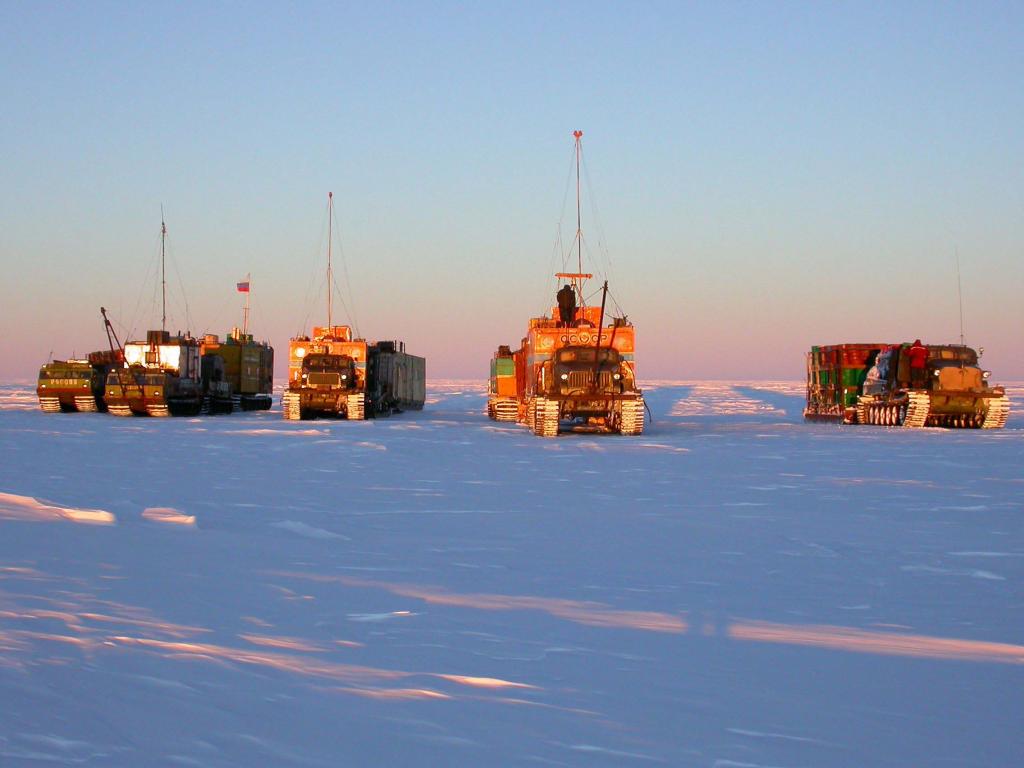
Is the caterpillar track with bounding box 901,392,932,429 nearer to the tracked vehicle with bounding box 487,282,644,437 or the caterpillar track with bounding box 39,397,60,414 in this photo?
the tracked vehicle with bounding box 487,282,644,437

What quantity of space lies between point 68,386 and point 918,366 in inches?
1287

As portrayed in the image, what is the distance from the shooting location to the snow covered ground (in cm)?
437

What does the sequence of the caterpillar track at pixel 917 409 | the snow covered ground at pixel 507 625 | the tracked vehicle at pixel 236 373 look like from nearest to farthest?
the snow covered ground at pixel 507 625, the caterpillar track at pixel 917 409, the tracked vehicle at pixel 236 373

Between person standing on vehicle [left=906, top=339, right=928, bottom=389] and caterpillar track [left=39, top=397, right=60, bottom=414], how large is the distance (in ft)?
109

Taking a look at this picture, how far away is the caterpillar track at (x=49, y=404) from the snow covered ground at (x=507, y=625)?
33900 millimetres

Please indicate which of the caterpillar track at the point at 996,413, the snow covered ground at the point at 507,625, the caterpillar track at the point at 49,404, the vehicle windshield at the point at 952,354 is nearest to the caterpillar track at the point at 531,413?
the vehicle windshield at the point at 952,354

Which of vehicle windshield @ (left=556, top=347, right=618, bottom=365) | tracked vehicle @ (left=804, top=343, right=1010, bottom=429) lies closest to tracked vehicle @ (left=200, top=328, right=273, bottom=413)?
vehicle windshield @ (left=556, top=347, right=618, bottom=365)

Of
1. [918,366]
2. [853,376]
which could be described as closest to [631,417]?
[918,366]

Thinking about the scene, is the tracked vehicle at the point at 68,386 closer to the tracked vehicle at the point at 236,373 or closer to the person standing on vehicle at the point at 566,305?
the tracked vehicle at the point at 236,373

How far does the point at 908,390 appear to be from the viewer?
35.6m

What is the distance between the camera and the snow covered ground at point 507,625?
14.3ft

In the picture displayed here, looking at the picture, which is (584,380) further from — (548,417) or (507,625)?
(507,625)

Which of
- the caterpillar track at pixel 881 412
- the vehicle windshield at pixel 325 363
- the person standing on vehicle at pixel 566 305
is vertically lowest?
the caterpillar track at pixel 881 412

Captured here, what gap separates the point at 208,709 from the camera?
4.57 meters
